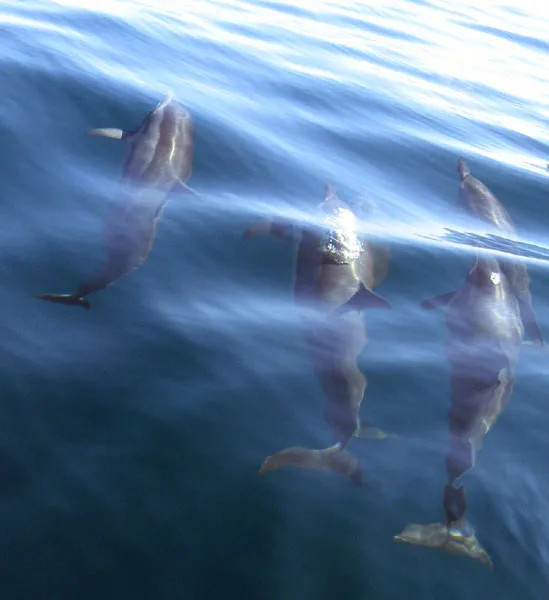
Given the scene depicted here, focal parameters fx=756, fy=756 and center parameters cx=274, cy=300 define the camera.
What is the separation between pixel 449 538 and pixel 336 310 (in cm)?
322

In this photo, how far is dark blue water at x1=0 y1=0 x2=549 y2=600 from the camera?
200 inches

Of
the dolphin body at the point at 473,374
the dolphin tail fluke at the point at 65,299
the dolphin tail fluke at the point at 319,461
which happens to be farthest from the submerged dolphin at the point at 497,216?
the dolphin tail fluke at the point at 65,299

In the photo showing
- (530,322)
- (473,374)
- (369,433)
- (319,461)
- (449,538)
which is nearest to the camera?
(449,538)

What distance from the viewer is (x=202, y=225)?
8953 millimetres

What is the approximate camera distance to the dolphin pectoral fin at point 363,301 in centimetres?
800

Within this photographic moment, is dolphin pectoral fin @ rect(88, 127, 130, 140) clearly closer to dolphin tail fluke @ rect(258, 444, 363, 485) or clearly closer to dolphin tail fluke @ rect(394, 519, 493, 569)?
dolphin tail fluke @ rect(258, 444, 363, 485)

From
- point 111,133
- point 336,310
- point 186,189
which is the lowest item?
point 336,310

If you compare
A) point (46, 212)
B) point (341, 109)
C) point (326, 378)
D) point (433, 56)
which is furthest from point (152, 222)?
point (433, 56)

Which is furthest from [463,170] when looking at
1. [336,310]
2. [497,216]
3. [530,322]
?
[336,310]

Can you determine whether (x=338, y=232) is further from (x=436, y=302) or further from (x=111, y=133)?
(x=111, y=133)

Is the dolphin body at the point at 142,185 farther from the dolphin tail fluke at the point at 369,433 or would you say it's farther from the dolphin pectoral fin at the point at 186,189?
the dolphin tail fluke at the point at 369,433

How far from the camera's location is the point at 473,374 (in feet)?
24.2

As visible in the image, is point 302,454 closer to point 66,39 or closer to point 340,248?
point 340,248

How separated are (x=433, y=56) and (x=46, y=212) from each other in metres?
13.9
